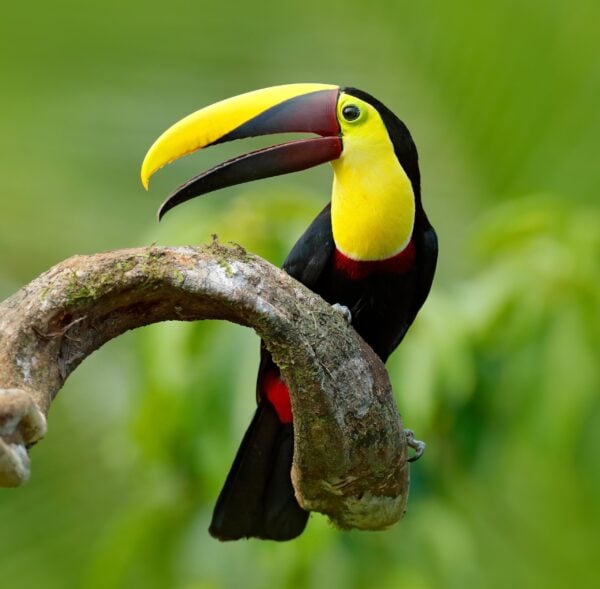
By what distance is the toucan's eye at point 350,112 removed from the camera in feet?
12.0

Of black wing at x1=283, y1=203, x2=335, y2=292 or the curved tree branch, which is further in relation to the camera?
black wing at x1=283, y1=203, x2=335, y2=292

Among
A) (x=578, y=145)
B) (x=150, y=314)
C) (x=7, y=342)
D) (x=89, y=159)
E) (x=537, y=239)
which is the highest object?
(x=578, y=145)

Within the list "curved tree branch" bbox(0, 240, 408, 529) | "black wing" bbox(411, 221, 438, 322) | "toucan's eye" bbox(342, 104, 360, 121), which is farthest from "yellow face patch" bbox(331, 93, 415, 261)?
"curved tree branch" bbox(0, 240, 408, 529)

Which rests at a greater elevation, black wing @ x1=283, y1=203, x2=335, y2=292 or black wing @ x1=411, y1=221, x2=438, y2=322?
black wing @ x1=411, y1=221, x2=438, y2=322

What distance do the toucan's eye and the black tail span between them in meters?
0.91

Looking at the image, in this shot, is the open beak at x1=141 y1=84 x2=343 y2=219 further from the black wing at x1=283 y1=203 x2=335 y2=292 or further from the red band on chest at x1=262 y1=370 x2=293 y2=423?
the red band on chest at x1=262 y1=370 x2=293 y2=423

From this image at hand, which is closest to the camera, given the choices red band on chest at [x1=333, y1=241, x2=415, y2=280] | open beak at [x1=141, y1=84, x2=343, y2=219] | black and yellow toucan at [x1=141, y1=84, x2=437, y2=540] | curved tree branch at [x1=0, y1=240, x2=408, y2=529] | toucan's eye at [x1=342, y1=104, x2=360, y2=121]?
curved tree branch at [x1=0, y1=240, x2=408, y2=529]

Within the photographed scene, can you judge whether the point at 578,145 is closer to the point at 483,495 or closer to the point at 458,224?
the point at 458,224

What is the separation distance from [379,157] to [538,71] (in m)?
2.52

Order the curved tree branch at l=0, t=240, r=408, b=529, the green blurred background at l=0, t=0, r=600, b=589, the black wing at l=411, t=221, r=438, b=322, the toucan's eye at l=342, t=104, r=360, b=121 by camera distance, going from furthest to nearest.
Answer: the green blurred background at l=0, t=0, r=600, b=589, the black wing at l=411, t=221, r=438, b=322, the toucan's eye at l=342, t=104, r=360, b=121, the curved tree branch at l=0, t=240, r=408, b=529

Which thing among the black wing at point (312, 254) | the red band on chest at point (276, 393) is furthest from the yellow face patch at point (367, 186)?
the red band on chest at point (276, 393)

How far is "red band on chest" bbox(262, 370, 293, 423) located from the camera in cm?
383

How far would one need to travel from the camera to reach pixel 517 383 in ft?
14.9

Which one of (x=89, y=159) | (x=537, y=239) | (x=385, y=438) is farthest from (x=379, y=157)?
(x=89, y=159)
